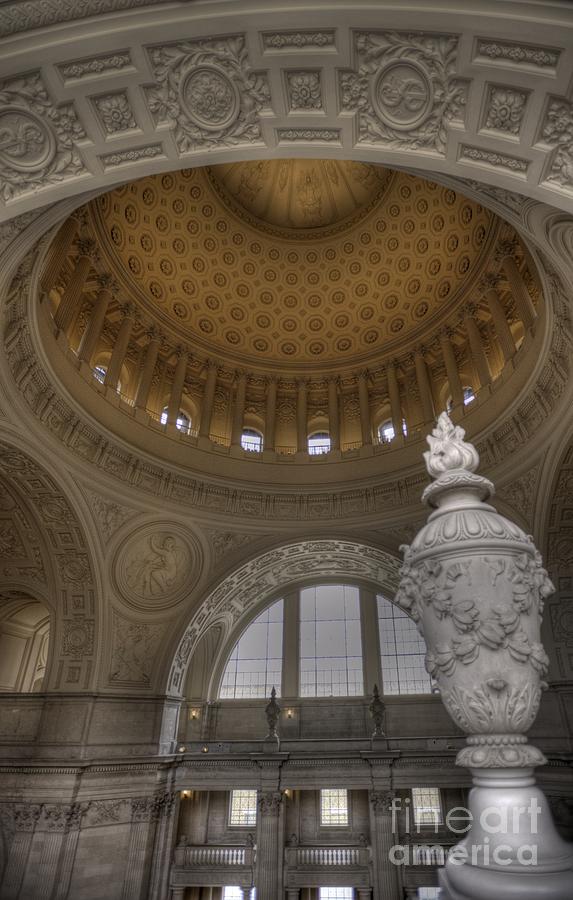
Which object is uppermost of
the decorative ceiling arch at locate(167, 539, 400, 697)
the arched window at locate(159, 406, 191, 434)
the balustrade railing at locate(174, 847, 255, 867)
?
the arched window at locate(159, 406, 191, 434)

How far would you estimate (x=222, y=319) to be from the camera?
20234 mm

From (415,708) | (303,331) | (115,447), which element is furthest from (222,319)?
(415,708)

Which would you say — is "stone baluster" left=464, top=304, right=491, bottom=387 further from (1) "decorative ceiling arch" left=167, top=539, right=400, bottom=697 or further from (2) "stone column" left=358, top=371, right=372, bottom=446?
(1) "decorative ceiling arch" left=167, top=539, right=400, bottom=697

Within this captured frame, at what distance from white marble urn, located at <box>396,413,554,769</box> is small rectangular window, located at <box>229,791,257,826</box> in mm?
18758

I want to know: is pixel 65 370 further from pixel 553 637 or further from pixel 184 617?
pixel 553 637

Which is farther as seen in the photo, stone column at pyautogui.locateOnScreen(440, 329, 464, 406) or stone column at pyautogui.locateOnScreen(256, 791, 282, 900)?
stone column at pyautogui.locateOnScreen(440, 329, 464, 406)

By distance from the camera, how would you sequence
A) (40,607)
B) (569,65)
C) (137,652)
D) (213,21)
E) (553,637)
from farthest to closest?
(40,607)
(137,652)
(553,637)
(213,21)
(569,65)

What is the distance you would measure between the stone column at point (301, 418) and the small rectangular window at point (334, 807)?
40.7 feet

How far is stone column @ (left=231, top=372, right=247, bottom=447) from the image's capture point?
63.5 ft

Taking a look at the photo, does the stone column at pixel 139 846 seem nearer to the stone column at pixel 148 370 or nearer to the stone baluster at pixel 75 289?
the stone column at pixel 148 370

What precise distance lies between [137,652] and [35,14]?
1613 centimetres

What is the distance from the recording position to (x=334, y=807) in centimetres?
1902

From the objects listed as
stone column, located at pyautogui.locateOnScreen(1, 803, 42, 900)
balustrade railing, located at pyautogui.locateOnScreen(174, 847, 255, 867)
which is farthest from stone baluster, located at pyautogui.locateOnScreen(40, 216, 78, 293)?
balustrade railing, located at pyautogui.locateOnScreen(174, 847, 255, 867)

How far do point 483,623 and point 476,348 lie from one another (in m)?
14.6
